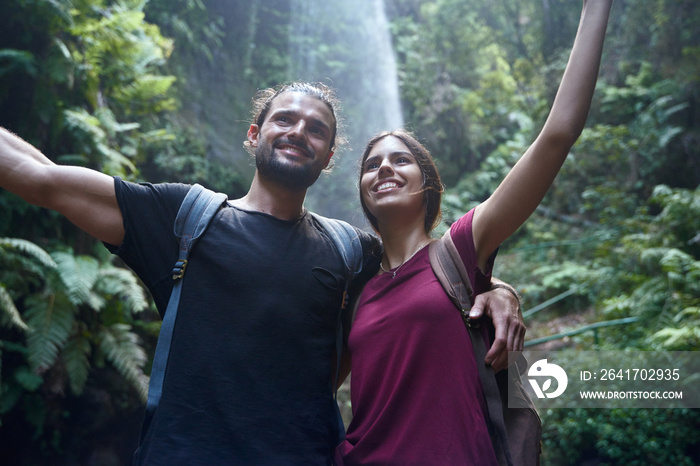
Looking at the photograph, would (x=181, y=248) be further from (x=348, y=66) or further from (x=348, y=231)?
(x=348, y=66)

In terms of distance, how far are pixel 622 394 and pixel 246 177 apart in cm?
854

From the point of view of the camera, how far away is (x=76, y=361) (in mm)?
4430

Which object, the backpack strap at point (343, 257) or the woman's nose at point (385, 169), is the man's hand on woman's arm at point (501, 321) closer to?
the backpack strap at point (343, 257)

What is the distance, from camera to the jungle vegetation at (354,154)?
464cm

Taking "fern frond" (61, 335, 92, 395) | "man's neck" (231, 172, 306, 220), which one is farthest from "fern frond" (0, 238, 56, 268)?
"man's neck" (231, 172, 306, 220)

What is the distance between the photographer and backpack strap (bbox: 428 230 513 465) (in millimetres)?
1742

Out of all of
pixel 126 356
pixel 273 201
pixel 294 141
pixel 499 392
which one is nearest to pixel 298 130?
pixel 294 141

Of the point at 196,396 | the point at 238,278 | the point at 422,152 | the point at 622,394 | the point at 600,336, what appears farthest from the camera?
the point at 600,336

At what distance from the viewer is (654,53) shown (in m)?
10.9

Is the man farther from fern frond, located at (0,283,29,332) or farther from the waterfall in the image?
the waterfall

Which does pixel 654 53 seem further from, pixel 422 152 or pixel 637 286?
pixel 422 152

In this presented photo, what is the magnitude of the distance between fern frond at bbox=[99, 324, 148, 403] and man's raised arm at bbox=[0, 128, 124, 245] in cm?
317

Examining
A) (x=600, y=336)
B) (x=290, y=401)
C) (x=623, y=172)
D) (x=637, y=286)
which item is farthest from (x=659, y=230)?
(x=290, y=401)

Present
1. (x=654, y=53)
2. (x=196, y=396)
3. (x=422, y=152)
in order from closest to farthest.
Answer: (x=196, y=396) < (x=422, y=152) < (x=654, y=53)
